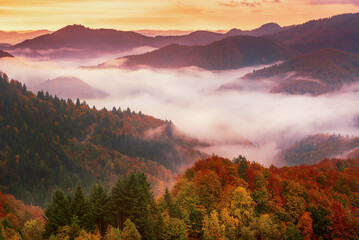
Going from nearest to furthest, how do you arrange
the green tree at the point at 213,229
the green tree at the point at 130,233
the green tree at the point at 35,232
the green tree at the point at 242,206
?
the green tree at the point at 130,233 < the green tree at the point at 35,232 < the green tree at the point at 213,229 < the green tree at the point at 242,206

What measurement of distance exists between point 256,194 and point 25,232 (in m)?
41.5

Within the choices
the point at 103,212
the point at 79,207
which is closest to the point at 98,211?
the point at 103,212

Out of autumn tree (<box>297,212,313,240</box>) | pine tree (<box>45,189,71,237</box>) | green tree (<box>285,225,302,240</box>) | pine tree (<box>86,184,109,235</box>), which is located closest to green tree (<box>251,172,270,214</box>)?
autumn tree (<box>297,212,313,240</box>)

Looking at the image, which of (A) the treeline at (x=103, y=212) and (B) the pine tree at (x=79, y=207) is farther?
(B) the pine tree at (x=79, y=207)

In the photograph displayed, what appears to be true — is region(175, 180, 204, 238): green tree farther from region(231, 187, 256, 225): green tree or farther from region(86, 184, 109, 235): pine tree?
region(86, 184, 109, 235): pine tree

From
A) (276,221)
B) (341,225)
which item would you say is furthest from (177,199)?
(341,225)

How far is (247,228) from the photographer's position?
2323 inches

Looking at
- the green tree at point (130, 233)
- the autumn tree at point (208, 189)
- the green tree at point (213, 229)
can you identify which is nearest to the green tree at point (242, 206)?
the autumn tree at point (208, 189)

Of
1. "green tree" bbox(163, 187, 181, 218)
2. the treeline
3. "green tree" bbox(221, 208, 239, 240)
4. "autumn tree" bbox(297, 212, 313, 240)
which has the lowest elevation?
"autumn tree" bbox(297, 212, 313, 240)

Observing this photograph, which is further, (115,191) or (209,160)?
(209,160)

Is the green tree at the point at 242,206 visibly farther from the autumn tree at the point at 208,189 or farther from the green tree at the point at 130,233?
the green tree at the point at 130,233

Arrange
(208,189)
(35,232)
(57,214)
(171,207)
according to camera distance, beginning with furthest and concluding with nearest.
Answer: (208,189)
(171,207)
(35,232)
(57,214)

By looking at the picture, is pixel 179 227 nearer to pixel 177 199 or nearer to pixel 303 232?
pixel 177 199

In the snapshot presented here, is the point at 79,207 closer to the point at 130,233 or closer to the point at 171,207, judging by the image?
the point at 130,233
